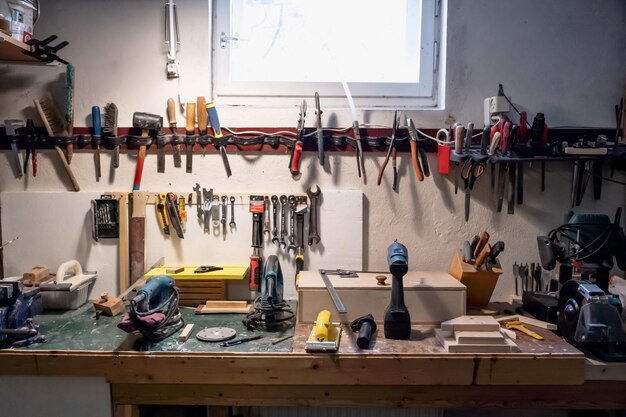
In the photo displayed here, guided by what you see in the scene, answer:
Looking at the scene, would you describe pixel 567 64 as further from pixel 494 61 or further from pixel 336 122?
pixel 336 122

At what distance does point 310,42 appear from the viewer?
7.47 ft

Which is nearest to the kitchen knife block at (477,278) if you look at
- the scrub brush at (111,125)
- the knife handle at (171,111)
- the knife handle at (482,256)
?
the knife handle at (482,256)

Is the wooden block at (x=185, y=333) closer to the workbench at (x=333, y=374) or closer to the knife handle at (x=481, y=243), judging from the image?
the workbench at (x=333, y=374)

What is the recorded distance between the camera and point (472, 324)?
64.4 inches

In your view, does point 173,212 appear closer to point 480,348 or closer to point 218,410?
point 218,410

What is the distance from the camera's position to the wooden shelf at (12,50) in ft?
5.79

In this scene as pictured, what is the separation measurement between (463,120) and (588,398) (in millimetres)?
1180

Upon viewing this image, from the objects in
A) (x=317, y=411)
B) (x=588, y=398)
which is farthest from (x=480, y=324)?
(x=317, y=411)

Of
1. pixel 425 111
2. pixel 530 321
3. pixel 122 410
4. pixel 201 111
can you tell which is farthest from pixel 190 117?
pixel 530 321

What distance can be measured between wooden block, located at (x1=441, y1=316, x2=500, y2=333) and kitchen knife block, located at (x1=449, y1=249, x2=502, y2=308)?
7.5 inches

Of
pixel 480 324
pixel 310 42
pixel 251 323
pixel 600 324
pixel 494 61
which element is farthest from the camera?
pixel 310 42

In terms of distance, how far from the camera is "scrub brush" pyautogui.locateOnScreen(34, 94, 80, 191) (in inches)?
81.5

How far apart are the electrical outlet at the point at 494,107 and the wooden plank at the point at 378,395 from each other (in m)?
1.08

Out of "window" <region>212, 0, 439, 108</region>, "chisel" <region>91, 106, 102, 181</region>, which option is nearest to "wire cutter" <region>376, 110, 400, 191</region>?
"window" <region>212, 0, 439, 108</region>
